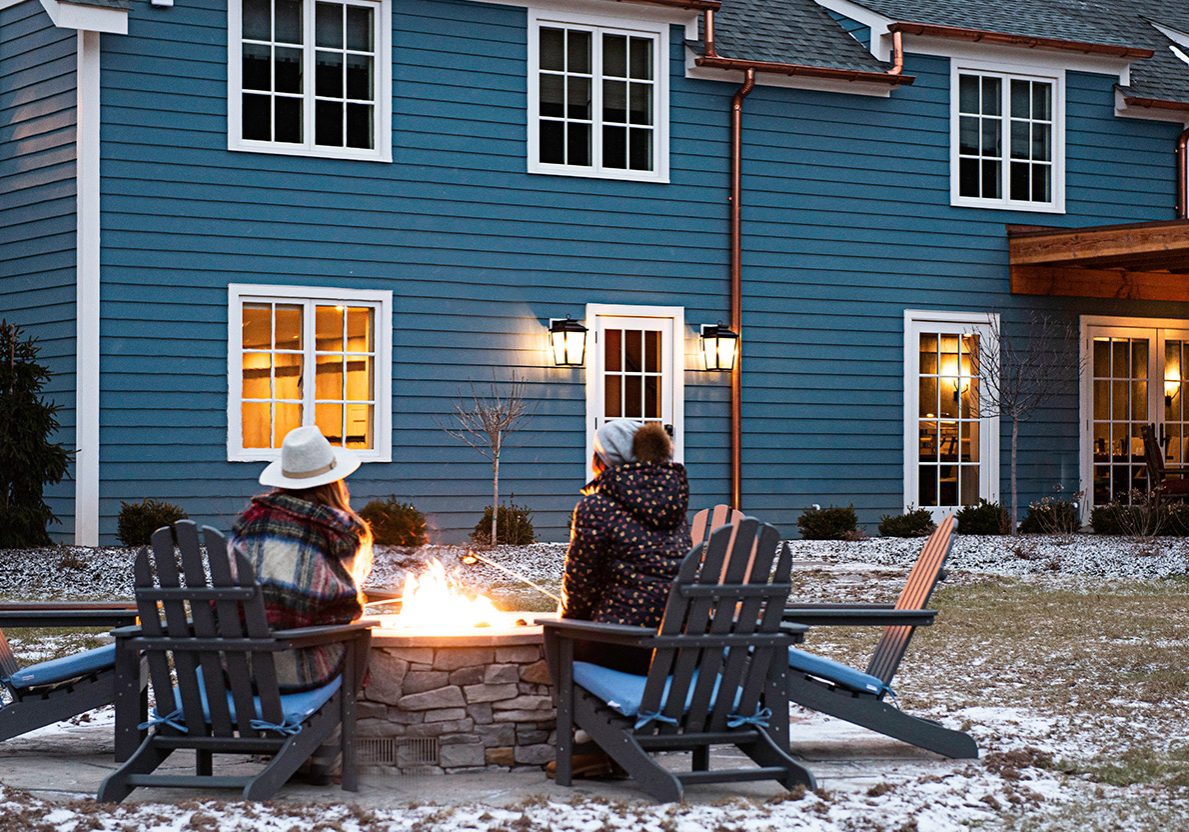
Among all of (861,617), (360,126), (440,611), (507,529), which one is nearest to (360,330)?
(360,126)

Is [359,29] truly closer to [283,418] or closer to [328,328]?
[328,328]

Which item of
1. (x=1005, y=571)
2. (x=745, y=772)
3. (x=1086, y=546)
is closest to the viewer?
(x=745, y=772)

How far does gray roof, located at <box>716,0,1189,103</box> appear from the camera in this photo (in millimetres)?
16234

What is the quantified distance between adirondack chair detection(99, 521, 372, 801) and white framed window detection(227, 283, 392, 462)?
29.4 ft

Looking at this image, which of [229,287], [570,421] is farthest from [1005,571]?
[229,287]

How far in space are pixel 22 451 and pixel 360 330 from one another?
3.28m

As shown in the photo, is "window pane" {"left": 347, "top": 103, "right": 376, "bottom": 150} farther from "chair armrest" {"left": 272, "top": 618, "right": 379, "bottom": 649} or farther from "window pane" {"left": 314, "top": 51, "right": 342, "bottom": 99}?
"chair armrest" {"left": 272, "top": 618, "right": 379, "bottom": 649}

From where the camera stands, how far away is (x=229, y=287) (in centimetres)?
1388

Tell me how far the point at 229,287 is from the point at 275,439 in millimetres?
1380

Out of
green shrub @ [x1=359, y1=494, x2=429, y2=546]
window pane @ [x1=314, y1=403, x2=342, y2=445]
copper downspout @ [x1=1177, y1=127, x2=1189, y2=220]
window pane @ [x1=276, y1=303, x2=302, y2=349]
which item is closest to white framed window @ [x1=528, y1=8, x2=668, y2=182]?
window pane @ [x1=276, y1=303, x2=302, y2=349]

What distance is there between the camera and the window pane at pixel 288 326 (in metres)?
14.2

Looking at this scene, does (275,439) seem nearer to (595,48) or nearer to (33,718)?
(595,48)

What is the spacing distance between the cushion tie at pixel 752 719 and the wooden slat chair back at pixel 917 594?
0.84 meters

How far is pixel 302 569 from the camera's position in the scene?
5.21 m
